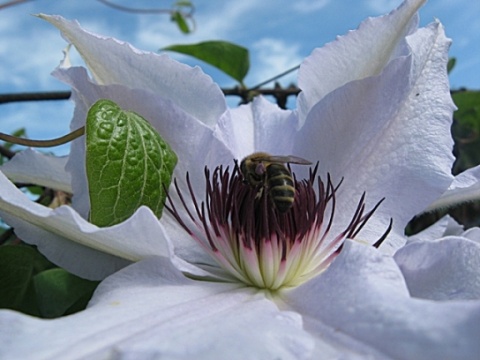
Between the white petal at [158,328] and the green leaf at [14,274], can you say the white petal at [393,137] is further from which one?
the green leaf at [14,274]

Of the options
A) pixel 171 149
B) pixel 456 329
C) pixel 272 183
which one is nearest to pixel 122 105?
pixel 171 149

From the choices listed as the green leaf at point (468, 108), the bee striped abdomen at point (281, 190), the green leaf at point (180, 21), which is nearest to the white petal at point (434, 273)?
the bee striped abdomen at point (281, 190)

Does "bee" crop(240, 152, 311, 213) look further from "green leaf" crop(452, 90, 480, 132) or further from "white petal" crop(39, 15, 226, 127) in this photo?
"green leaf" crop(452, 90, 480, 132)

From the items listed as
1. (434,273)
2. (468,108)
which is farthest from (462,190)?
(468,108)

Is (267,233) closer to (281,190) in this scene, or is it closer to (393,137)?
(281,190)

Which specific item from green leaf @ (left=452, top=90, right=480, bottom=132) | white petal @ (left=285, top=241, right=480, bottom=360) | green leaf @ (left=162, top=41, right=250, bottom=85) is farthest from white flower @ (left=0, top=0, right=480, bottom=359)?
green leaf @ (left=452, top=90, right=480, bottom=132)

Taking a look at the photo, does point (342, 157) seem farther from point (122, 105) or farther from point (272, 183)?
point (122, 105)
